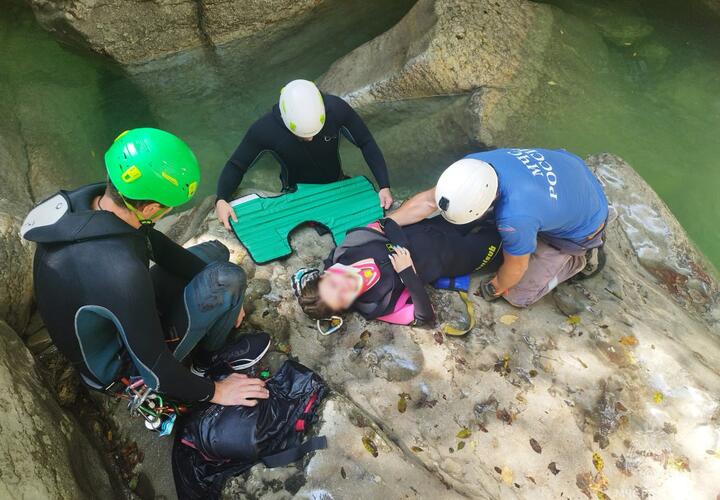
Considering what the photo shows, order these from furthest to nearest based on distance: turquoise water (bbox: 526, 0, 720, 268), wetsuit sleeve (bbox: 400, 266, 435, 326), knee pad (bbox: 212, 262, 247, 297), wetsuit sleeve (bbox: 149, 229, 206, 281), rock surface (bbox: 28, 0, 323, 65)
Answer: turquoise water (bbox: 526, 0, 720, 268) → rock surface (bbox: 28, 0, 323, 65) → wetsuit sleeve (bbox: 400, 266, 435, 326) → wetsuit sleeve (bbox: 149, 229, 206, 281) → knee pad (bbox: 212, 262, 247, 297)

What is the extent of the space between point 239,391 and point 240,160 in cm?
194

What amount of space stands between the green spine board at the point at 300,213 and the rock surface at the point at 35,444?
160cm

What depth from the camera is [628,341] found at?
10.6ft

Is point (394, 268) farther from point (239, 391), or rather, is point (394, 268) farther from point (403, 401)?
point (239, 391)

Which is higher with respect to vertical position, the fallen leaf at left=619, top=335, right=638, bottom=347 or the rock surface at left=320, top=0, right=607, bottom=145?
the rock surface at left=320, top=0, right=607, bottom=145

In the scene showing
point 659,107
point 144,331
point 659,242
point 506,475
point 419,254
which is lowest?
point 659,242

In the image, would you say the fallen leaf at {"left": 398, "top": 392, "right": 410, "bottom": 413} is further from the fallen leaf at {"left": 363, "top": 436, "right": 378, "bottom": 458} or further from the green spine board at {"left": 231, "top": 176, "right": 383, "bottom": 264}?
the green spine board at {"left": 231, "top": 176, "right": 383, "bottom": 264}

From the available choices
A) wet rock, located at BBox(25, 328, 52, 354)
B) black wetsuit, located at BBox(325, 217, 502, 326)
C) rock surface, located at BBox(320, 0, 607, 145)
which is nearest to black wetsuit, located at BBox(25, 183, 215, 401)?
wet rock, located at BBox(25, 328, 52, 354)

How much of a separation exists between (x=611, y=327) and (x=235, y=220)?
2.88 metres

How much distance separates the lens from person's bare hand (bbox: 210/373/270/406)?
8.48ft

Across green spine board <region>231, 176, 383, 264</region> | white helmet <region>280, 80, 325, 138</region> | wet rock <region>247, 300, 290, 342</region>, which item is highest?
white helmet <region>280, 80, 325, 138</region>

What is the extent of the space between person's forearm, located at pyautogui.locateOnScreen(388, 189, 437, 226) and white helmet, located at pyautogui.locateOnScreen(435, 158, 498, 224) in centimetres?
62

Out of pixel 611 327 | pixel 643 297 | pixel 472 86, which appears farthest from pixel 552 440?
pixel 472 86

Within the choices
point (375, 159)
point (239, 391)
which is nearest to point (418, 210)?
point (375, 159)
